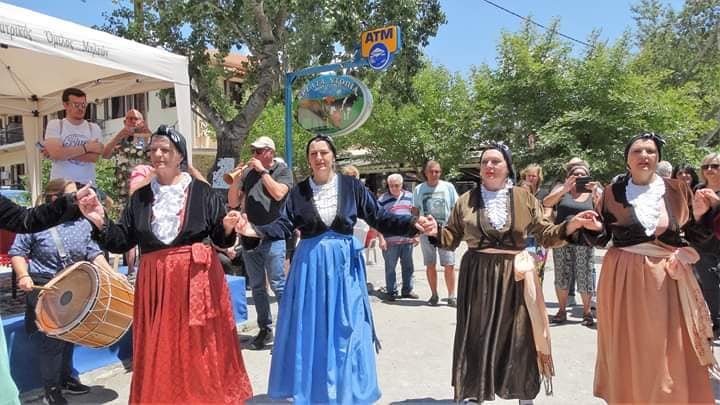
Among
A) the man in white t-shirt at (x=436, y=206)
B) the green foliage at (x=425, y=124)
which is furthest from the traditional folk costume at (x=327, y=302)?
the green foliage at (x=425, y=124)

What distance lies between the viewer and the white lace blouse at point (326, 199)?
147 inches

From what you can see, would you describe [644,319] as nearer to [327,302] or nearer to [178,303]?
[327,302]

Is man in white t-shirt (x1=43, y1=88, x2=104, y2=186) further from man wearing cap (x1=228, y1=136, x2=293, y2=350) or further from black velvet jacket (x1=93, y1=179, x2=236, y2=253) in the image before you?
black velvet jacket (x1=93, y1=179, x2=236, y2=253)

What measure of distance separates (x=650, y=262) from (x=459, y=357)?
1.30 meters

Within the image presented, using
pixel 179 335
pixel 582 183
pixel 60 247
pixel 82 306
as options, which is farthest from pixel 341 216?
pixel 60 247

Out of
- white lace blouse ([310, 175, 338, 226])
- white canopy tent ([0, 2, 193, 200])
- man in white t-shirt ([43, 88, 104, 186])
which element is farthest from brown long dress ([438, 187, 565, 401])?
man in white t-shirt ([43, 88, 104, 186])

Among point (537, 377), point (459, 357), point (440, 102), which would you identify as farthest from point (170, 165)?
point (440, 102)

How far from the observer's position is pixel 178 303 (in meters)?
3.28

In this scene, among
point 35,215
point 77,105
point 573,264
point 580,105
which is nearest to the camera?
point 35,215

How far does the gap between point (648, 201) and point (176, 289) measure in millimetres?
2892

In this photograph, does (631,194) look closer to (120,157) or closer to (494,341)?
(494,341)

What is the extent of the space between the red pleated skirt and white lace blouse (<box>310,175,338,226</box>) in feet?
2.60

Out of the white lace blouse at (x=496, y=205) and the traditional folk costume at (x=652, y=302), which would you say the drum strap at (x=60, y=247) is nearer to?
the white lace blouse at (x=496, y=205)

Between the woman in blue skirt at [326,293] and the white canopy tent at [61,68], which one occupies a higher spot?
the white canopy tent at [61,68]
